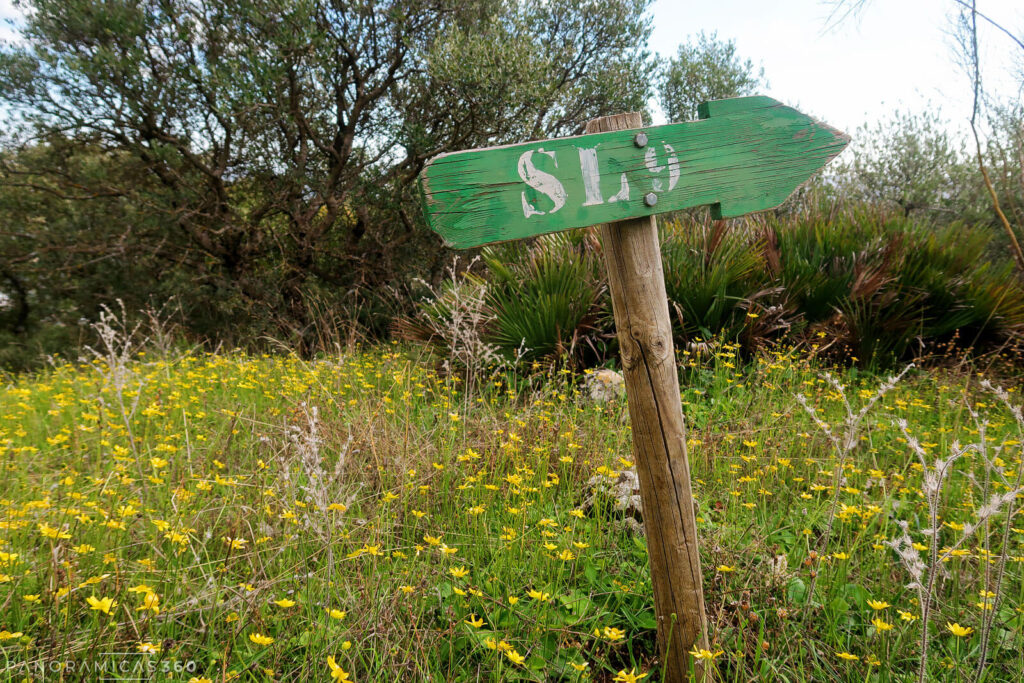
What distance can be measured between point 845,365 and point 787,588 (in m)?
4.02

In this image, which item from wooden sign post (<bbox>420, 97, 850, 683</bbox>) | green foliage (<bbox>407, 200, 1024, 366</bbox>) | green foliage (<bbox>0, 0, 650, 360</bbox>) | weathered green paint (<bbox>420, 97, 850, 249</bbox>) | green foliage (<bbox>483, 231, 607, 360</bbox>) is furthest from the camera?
green foliage (<bbox>0, 0, 650, 360</bbox>)

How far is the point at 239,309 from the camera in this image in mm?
9867

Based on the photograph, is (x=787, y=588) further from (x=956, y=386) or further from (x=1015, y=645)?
(x=956, y=386)

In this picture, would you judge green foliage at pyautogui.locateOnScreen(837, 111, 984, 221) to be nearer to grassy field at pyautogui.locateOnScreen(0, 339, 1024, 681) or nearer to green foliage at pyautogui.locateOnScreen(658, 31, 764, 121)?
green foliage at pyautogui.locateOnScreen(658, 31, 764, 121)

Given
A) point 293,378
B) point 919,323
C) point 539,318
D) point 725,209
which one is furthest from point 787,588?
point 919,323

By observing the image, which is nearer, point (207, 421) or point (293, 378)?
point (207, 421)

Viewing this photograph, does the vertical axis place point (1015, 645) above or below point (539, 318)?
below

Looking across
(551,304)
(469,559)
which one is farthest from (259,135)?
(469,559)

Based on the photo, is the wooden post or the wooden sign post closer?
the wooden sign post

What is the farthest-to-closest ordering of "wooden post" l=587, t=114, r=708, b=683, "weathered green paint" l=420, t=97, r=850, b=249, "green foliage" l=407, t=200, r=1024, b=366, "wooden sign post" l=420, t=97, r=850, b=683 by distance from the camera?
"green foliage" l=407, t=200, r=1024, b=366 → "wooden post" l=587, t=114, r=708, b=683 → "wooden sign post" l=420, t=97, r=850, b=683 → "weathered green paint" l=420, t=97, r=850, b=249

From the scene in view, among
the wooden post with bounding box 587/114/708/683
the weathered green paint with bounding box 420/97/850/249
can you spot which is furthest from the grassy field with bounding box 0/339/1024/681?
the weathered green paint with bounding box 420/97/850/249

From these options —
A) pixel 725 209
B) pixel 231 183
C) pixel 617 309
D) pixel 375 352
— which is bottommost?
pixel 375 352

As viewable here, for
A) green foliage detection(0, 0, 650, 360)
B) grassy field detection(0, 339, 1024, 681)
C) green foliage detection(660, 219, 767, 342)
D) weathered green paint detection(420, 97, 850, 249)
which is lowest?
grassy field detection(0, 339, 1024, 681)

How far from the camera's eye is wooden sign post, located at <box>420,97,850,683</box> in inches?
65.9
